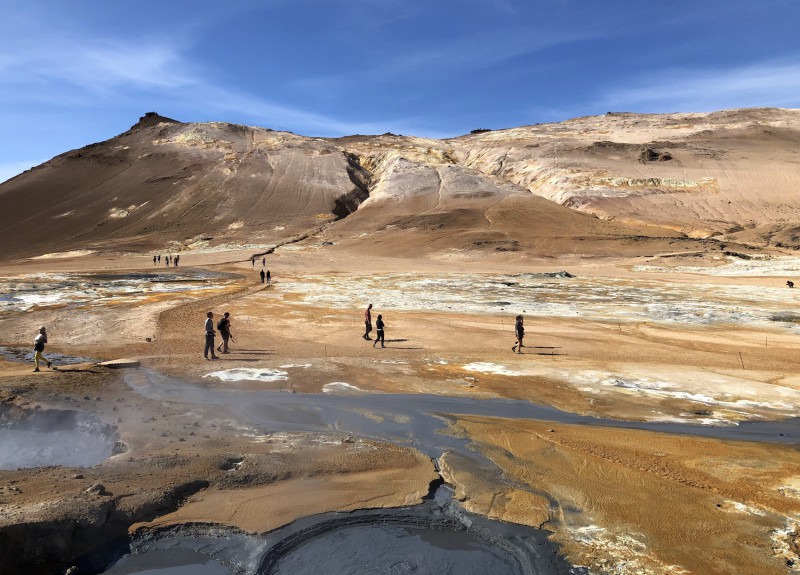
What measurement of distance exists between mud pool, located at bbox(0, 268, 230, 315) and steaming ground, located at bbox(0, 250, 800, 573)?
961mm

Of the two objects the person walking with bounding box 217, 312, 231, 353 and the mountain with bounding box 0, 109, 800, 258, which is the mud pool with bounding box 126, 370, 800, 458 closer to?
the person walking with bounding box 217, 312, 231, 353

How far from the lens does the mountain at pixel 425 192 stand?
75375 mm

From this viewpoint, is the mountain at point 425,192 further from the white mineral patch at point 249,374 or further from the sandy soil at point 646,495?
the sandy soil at point 646,495

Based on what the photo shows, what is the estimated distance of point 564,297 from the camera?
3650 cm

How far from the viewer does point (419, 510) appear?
8625 millimetres

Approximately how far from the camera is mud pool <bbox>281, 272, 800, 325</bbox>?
28953 millimetres

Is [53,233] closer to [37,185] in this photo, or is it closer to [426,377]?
[37,185]

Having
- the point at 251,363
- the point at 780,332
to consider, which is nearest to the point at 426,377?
the point at 251,363

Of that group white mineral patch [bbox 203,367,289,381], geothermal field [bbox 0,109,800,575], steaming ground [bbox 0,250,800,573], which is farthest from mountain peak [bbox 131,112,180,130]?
white mineral patch [bbox 203,367,289,381]

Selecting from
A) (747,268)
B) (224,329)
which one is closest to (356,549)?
(224,329)

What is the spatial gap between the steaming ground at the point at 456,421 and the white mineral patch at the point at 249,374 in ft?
0.36

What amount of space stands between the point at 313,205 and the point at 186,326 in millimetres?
71661

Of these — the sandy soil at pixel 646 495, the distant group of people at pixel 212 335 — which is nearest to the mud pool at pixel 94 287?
the distant group of people at pixel 212 335

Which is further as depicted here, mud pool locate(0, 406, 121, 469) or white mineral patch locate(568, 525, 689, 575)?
mud pool locate(0, 406, 121, 469)
